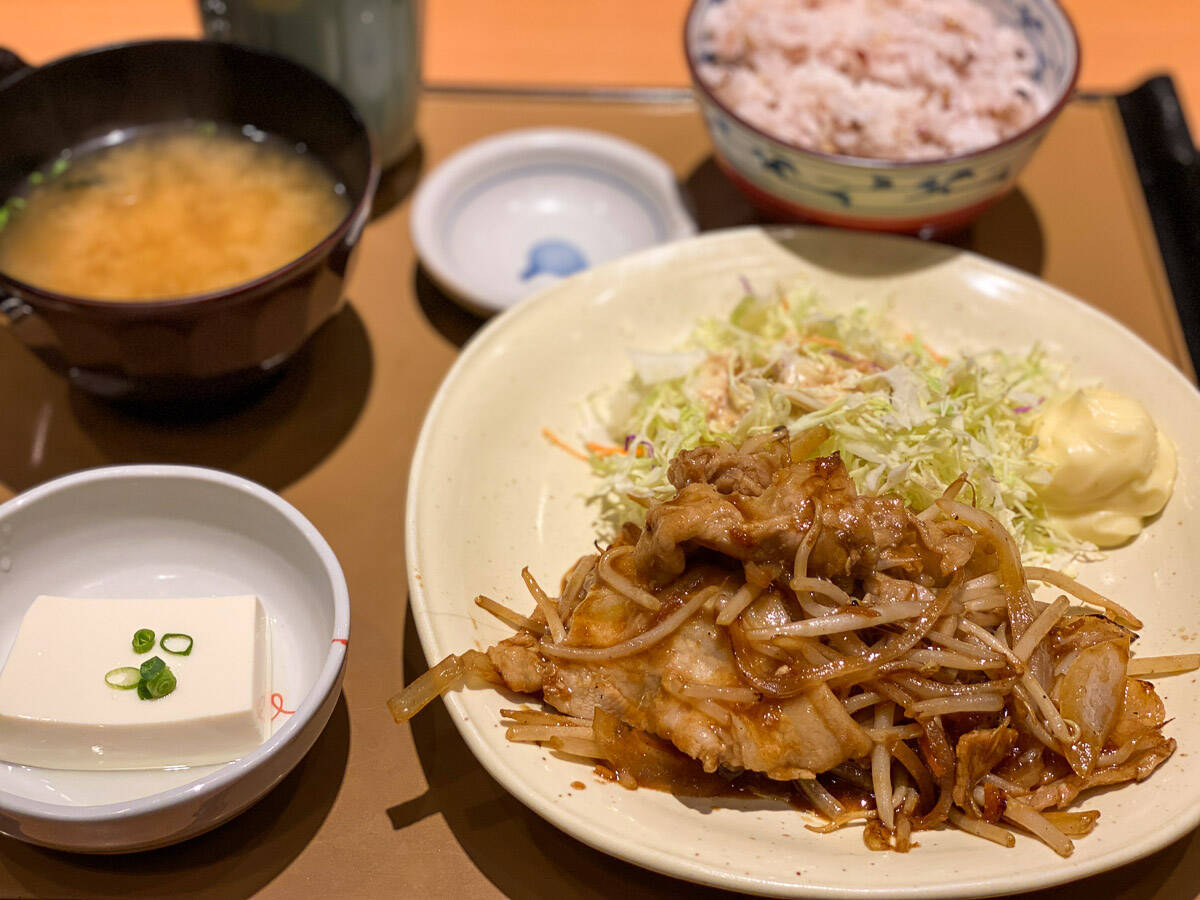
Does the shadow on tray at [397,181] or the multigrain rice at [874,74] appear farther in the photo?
the shadow on tray at [397,181]

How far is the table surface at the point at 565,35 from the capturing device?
3.84 meters

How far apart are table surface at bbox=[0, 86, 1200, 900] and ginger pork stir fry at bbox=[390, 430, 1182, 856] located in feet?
0.74

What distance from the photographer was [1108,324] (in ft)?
8.23

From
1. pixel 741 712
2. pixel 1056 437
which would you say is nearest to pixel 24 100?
pixel 741 712

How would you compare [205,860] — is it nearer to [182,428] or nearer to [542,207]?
[182,428]

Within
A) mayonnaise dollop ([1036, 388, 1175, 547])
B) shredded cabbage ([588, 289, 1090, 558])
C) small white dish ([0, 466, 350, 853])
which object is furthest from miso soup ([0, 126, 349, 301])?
mayonnaise dollop ([1036, 388, 1175, 547])

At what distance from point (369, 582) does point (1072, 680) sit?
149 centimetres

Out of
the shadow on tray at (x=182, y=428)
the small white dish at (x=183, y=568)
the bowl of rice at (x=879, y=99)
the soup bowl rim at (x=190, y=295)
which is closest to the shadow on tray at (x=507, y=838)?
the small white dish at (x=183, y=568)

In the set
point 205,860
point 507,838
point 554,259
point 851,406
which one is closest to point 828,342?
point 851,406

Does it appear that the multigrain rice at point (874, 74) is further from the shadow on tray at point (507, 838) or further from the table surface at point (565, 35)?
the shadow on tray at point (507, 838)

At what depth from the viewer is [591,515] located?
233cm

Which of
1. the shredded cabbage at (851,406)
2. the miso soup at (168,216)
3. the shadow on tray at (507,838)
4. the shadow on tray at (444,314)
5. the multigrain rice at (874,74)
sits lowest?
the shadow on tray at (507,838)

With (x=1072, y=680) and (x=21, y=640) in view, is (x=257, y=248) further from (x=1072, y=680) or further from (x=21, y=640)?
(x=1072, y=680)

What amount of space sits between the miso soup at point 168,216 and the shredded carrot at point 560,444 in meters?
0.77
